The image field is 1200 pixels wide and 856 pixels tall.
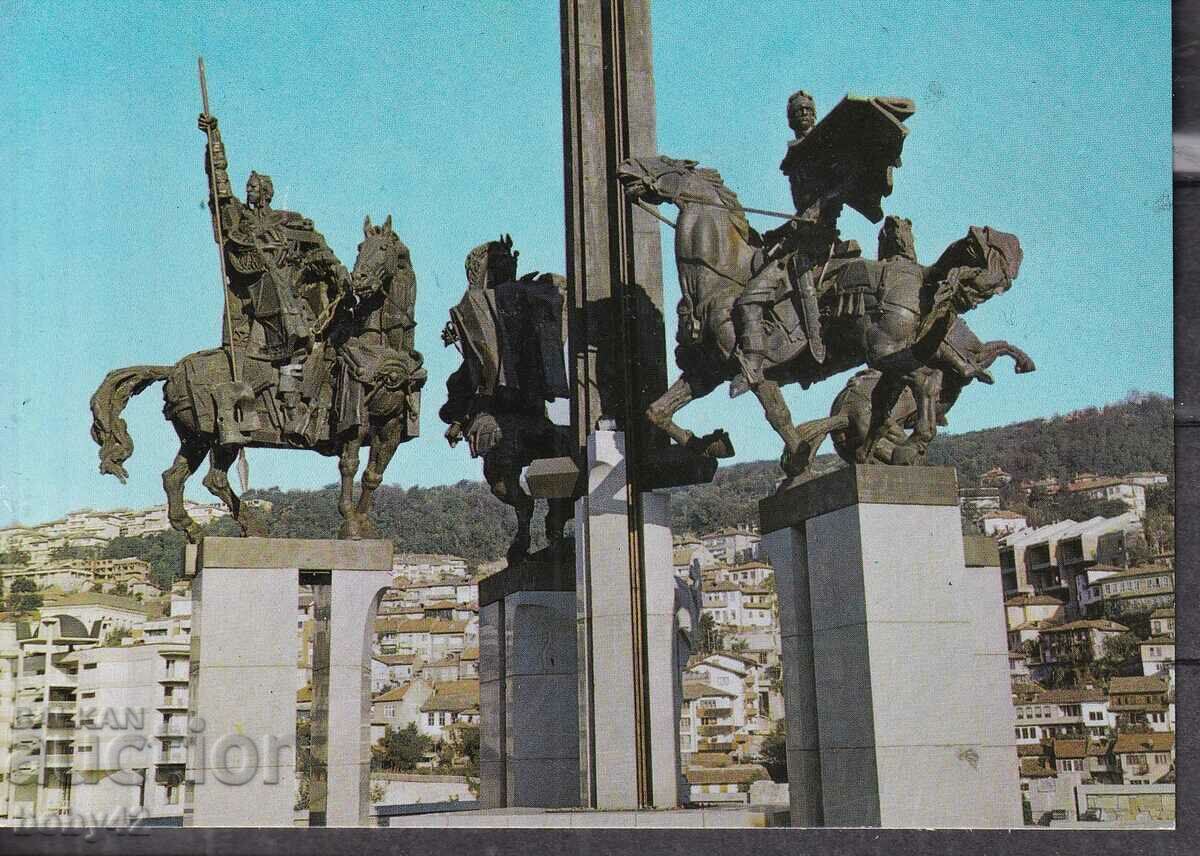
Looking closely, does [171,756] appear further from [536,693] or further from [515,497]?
[515,497]

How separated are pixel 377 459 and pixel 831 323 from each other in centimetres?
383

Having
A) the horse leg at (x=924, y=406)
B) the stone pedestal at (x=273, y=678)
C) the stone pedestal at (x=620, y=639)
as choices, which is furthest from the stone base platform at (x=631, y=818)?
the horse leg at (x=924, y=406)

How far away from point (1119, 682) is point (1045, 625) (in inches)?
29.6

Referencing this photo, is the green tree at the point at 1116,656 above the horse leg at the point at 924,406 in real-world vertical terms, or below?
below

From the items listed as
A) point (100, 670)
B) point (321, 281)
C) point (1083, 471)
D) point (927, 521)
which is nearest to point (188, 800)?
point (100, 670)

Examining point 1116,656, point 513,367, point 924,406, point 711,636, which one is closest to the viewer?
point 924,406

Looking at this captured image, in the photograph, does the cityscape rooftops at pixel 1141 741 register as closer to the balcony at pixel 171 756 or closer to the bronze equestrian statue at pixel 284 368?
the bronze equestrian statue at pixel 284 368

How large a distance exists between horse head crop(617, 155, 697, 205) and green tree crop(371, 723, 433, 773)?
7297 millimetres

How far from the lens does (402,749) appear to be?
1485 cm

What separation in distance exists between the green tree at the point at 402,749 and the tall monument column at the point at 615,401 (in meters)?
5.49

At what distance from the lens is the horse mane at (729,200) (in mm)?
9148

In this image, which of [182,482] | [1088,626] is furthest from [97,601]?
[1088,626]

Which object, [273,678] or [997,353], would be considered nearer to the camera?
[997,353]

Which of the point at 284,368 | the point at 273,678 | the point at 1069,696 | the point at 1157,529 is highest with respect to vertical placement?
the point at 284,368
